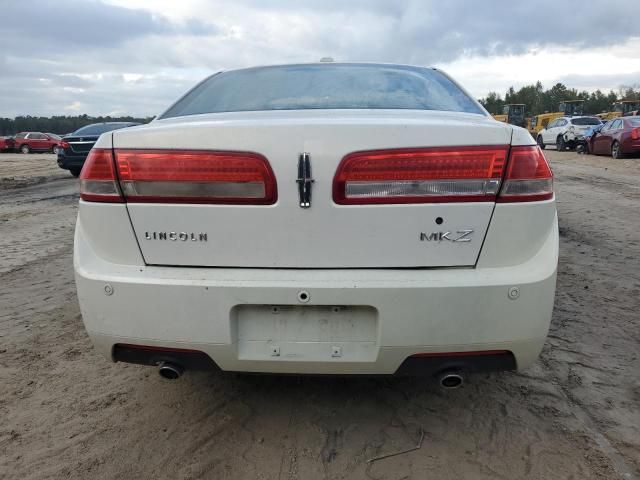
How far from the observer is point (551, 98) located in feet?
284

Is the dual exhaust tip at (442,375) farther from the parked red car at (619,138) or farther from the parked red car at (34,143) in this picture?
the parked red car at (34,143)

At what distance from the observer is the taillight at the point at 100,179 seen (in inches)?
82.2

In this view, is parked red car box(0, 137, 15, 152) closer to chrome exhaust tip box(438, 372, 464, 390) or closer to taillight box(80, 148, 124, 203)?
taillight box(80, 148, 124, 203)

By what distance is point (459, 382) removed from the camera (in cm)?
216

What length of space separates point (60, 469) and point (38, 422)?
45 centimetres

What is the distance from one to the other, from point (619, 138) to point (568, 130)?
739 cm

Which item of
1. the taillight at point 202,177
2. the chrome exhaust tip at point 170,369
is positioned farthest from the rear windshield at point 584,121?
the chrome exhaust tip at point 170,369

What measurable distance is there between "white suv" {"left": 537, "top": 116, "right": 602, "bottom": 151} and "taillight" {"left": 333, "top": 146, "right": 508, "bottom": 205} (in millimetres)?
24294

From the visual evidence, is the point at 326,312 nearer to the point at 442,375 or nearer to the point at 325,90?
the point at 442,375

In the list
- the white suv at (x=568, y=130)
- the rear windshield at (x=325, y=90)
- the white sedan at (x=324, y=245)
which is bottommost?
the white suv at (x=568, y=130)

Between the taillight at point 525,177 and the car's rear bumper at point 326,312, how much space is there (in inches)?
7.7

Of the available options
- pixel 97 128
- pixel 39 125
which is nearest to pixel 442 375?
pixel 97 128

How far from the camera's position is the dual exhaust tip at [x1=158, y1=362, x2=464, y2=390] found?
83.3 inches

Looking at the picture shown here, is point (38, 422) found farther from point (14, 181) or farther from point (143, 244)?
point (14, 181)
